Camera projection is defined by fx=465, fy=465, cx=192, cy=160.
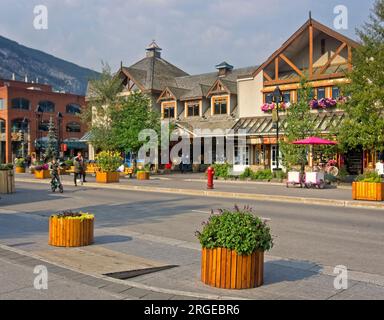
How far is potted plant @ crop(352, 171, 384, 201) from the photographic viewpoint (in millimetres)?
17484

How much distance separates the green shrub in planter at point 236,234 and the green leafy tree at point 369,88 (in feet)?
62.1

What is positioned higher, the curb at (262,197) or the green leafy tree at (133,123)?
the green leafy tree at (133,123)

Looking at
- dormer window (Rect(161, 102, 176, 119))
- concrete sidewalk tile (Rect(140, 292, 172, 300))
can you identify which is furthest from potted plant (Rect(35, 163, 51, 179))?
concrete sidewalk tile (Rect(140, 292, 172, 300))

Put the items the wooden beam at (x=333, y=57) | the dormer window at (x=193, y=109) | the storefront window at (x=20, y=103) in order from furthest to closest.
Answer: the storefront window at (x=20, y=103)
the dormer window at (x=193, y=109)
the wooden beam at (x=333, y=57)

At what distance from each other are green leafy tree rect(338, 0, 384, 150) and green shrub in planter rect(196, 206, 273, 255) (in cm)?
1893

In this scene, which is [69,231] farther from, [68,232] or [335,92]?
[335,92]

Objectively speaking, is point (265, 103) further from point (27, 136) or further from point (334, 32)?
point (27, 136)

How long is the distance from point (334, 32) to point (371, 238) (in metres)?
25.9

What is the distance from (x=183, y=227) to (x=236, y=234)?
5676 mm

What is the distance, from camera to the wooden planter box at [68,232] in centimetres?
887

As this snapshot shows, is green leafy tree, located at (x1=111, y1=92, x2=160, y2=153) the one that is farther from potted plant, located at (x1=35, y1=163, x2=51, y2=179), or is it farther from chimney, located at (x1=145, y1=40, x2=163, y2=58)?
chimney, located at (x1=145, y1=40, x2=163, y2=58)

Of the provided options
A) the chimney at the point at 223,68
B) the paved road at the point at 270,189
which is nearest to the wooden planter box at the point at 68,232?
the paved road at the point at 270,189

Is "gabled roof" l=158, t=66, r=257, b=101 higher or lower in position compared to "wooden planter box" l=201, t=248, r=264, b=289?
higher

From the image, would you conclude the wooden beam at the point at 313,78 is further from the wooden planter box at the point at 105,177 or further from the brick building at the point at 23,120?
the brick building at the point at 23,120
